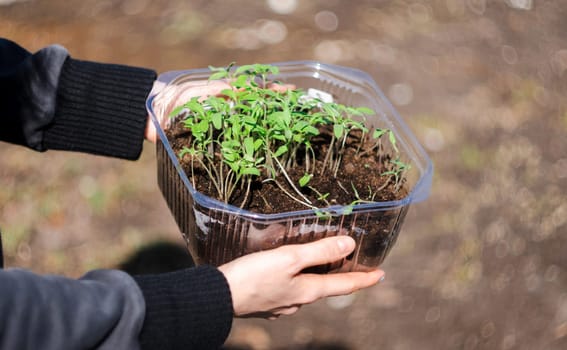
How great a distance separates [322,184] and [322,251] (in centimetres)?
18

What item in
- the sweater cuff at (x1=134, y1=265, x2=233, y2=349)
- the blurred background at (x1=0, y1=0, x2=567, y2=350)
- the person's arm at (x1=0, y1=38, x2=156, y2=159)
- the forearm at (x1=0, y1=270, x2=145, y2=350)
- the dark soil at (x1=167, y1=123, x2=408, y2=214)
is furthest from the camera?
the blurred background at (x1=0, y1=0, x2=567, y2=350)

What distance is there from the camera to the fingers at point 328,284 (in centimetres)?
129

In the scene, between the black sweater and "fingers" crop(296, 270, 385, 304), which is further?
"fingers" crop(296, 270, 385, 304)

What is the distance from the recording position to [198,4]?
10.2 feet

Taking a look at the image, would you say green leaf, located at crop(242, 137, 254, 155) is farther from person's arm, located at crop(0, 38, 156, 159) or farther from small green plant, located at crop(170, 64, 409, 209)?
person's arm, located at crop(0, 38, 156, 159)

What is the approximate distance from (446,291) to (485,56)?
1.22 m

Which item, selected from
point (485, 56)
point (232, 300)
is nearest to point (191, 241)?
point (232, 300)

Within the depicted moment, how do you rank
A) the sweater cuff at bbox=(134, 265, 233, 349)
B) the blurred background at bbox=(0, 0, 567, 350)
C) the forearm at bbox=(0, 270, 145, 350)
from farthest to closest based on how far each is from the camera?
the blurred background at bbox=(0, 0, 567, 350) < the sweater cuff at bbox=(134, 265, 233, 349) < the forearm at bbox=(0, 270, 145, 350)

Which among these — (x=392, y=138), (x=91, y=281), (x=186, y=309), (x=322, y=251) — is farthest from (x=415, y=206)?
(x=91, y=281)

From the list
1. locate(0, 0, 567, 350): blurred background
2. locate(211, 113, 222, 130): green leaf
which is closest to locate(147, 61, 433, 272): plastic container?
locate(211, 113, 222, 130): green leaf

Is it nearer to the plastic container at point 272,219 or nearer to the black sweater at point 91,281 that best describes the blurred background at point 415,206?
the black sweater at point 91,281

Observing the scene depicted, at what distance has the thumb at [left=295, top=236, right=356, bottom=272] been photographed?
1213 mm

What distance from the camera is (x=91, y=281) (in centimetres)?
112

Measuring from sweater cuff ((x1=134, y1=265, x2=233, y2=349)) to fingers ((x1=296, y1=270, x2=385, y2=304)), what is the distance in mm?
174
